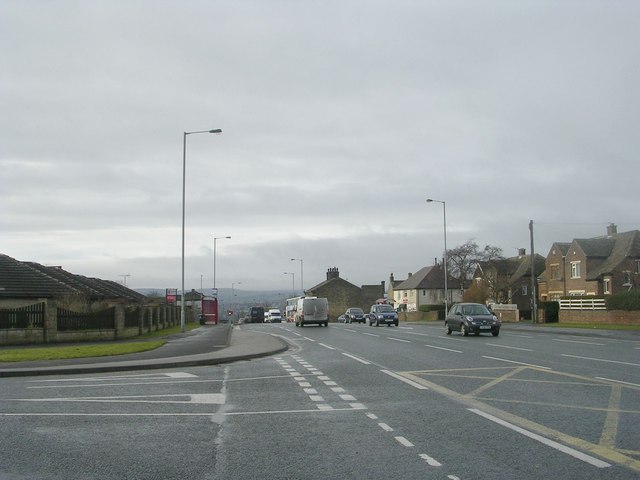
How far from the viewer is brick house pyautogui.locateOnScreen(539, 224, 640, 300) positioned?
63.4 meters

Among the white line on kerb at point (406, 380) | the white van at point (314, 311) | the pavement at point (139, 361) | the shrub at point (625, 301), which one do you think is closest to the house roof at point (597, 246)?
the shrub at point (625, 301)

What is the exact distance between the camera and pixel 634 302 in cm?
4319

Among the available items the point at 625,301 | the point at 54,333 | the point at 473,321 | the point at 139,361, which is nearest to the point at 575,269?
the point at 625,301

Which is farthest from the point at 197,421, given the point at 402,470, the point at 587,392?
the point at 587,392

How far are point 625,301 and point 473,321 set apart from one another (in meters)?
17.2

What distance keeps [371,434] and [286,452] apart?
139 centimetres

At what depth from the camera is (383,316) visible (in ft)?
169

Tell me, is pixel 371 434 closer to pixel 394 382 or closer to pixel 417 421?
pixel 417 421

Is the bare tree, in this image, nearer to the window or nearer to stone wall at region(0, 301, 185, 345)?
the window

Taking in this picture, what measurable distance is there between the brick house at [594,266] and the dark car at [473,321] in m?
33.8

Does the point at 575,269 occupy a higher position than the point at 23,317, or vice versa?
the point at 575,269

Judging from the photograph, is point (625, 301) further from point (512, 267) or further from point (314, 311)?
point (512, 267)

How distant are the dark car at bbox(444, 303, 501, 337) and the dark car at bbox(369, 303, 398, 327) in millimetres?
16406

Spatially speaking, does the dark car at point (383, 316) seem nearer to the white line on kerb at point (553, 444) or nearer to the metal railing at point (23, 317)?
the metal railing at point (23, 317)
